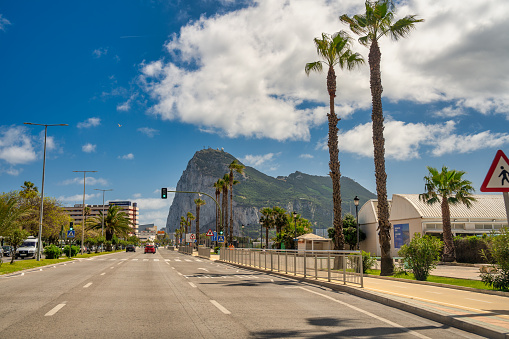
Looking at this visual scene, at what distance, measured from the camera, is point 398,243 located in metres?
49.7

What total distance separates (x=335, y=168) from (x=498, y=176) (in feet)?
58.8

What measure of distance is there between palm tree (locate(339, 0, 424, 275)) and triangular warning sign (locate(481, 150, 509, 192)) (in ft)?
45.7

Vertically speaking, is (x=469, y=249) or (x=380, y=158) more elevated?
(x=380, y=158)

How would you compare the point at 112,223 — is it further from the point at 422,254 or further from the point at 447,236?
the point at 422,254

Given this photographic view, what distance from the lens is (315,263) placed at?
727 inches

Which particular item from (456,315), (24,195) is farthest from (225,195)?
(456,315)

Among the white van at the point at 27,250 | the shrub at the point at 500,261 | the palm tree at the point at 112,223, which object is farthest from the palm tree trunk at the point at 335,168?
the palm tree at the point at 112,223

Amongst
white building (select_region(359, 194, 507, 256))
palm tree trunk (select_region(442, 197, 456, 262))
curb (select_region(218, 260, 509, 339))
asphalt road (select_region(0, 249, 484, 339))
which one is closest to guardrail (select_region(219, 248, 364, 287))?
curb (select_region(218, 260, 509, 339))

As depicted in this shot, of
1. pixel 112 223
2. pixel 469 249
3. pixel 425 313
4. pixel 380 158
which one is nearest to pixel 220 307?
pixel 425 313

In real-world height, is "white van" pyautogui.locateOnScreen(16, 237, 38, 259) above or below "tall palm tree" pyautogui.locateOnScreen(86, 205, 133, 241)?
below

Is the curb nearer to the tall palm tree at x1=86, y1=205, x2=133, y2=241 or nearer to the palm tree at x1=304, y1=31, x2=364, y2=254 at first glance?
the palm tree at x1=304, y1=31, x2=364, y2=254

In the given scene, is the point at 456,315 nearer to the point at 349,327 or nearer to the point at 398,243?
the point at 349,327

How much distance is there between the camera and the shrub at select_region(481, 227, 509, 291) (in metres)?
12.9

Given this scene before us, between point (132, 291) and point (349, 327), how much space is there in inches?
324
